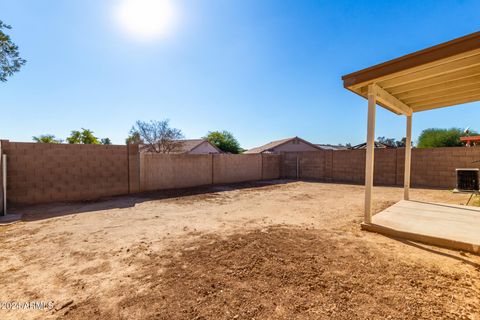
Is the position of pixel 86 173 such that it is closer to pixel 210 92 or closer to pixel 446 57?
pixel 210 92

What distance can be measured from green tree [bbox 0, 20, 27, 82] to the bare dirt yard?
22.7 ft

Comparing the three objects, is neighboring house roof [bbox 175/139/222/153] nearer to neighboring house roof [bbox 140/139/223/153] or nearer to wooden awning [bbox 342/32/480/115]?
neighboring house roof [bbox 140/139/223/153]

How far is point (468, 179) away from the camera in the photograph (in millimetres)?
5062

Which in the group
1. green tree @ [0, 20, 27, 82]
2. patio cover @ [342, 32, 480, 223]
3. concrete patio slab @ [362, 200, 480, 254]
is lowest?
→ concrete patio slab @ [362, 200, 480, 254]

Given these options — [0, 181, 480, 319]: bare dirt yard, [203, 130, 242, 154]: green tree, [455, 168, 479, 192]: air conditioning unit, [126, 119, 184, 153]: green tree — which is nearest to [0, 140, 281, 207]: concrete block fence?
[0, 181, 480, 319]: bare dirt yard

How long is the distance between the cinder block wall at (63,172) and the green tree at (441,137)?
88.7 feet

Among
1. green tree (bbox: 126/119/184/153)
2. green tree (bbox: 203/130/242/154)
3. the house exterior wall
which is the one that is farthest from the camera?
green tree (bbox: 203/130/242/154)

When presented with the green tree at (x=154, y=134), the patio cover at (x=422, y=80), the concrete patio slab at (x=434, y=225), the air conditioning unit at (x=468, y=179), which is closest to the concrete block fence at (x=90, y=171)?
the patio cover at (x=422, y=80)

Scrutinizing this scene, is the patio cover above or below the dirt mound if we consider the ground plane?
above

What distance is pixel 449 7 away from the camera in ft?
15.7

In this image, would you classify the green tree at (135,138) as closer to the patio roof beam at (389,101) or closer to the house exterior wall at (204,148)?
the house exterior wall at (204,148)

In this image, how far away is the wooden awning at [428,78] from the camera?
99.0 inches

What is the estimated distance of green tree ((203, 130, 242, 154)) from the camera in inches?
1117

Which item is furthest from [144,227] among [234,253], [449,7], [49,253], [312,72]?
[312,72]
